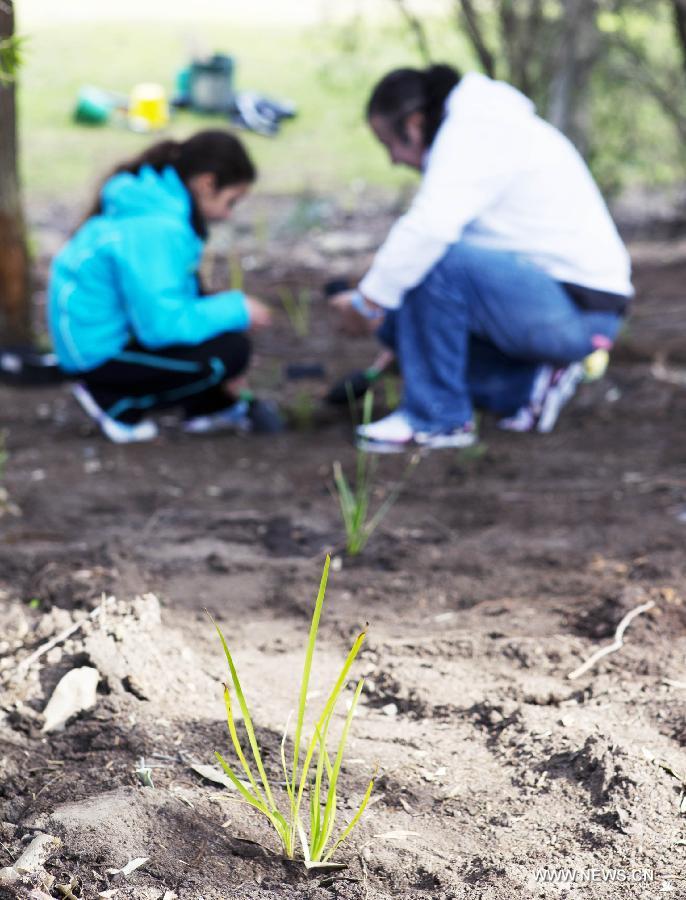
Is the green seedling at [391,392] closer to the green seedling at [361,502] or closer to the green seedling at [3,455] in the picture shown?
the green seedling at [361,502]

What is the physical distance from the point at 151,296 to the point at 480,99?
1321mm

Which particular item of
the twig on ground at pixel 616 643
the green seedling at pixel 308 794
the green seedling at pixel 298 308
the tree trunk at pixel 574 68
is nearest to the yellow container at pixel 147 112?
the tree trunk at pixel 574 68

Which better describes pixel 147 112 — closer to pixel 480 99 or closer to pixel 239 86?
pixel 239 86

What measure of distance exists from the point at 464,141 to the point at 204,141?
36.9 inches

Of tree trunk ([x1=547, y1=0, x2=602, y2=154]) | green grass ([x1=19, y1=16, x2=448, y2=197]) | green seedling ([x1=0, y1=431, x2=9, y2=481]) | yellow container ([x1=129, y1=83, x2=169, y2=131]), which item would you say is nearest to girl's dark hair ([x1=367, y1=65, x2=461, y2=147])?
green seedling ([x1=0, y1=431, x2=9, y2=481])

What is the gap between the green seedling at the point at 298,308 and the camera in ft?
16.9

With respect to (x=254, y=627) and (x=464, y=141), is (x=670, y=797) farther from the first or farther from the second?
(x=464, y=141)

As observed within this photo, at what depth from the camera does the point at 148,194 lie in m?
3.69

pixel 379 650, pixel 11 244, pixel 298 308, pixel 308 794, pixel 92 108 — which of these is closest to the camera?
pixel 308 794

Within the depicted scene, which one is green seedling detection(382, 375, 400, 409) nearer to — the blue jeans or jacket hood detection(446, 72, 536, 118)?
the blue jeans

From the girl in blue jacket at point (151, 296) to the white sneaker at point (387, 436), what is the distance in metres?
0.57

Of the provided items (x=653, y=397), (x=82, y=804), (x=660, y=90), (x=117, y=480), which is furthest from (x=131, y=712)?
(x=660, y=90)

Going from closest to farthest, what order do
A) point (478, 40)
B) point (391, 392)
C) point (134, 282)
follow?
point (134, 282), point (391, 392), point (478, 40)

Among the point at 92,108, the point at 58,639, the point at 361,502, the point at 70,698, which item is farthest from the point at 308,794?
the point at 92,108
